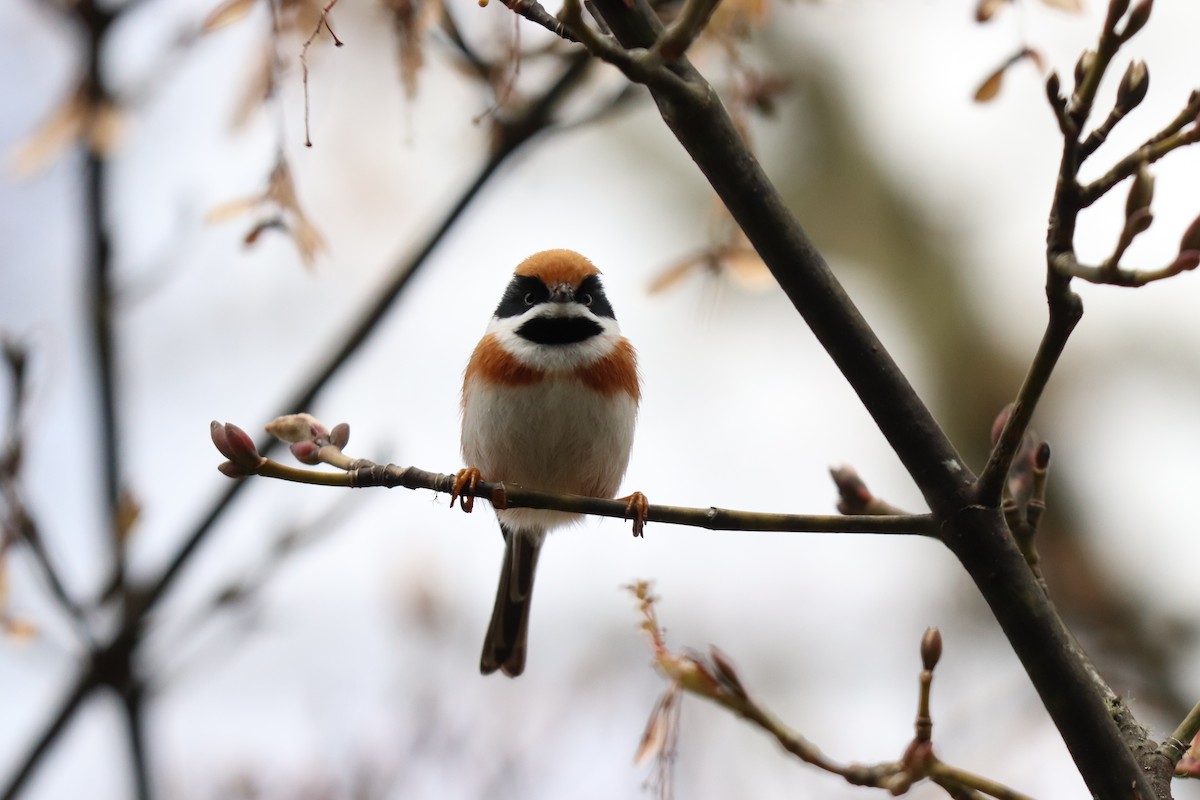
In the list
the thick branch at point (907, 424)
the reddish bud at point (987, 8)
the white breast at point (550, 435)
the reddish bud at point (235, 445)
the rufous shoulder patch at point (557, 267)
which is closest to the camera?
the thick branch at point (907, 424)

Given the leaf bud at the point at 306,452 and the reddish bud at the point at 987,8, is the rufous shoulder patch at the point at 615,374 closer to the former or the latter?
the leaf bud at the point at 306,452

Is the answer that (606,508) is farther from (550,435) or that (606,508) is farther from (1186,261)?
(550,435)

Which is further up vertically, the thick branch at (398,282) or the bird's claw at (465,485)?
the thick branch at (398,282)

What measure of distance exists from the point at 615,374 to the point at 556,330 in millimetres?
297

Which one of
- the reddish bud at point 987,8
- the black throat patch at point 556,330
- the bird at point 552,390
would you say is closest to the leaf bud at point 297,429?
the bird at point 552,390

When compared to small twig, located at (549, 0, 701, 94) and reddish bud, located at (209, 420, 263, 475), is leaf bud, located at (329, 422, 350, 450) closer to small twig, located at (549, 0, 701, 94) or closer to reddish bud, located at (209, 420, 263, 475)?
reddish bud, located at (209, 420, 263, 475)

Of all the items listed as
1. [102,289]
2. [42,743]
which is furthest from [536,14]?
[42,743]

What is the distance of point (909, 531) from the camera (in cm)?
251

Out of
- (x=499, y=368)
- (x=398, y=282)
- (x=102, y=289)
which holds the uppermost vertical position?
(x=102, y=289)

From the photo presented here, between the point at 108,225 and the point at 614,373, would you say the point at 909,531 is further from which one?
the point at 108,225

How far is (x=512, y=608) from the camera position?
532 cm

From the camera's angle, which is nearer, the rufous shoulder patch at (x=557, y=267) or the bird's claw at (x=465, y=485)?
the bird's claw at (x=465, y=485)

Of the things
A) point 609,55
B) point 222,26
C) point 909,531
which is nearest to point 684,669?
point 909,531

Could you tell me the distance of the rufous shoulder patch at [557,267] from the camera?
4824 millimetres
